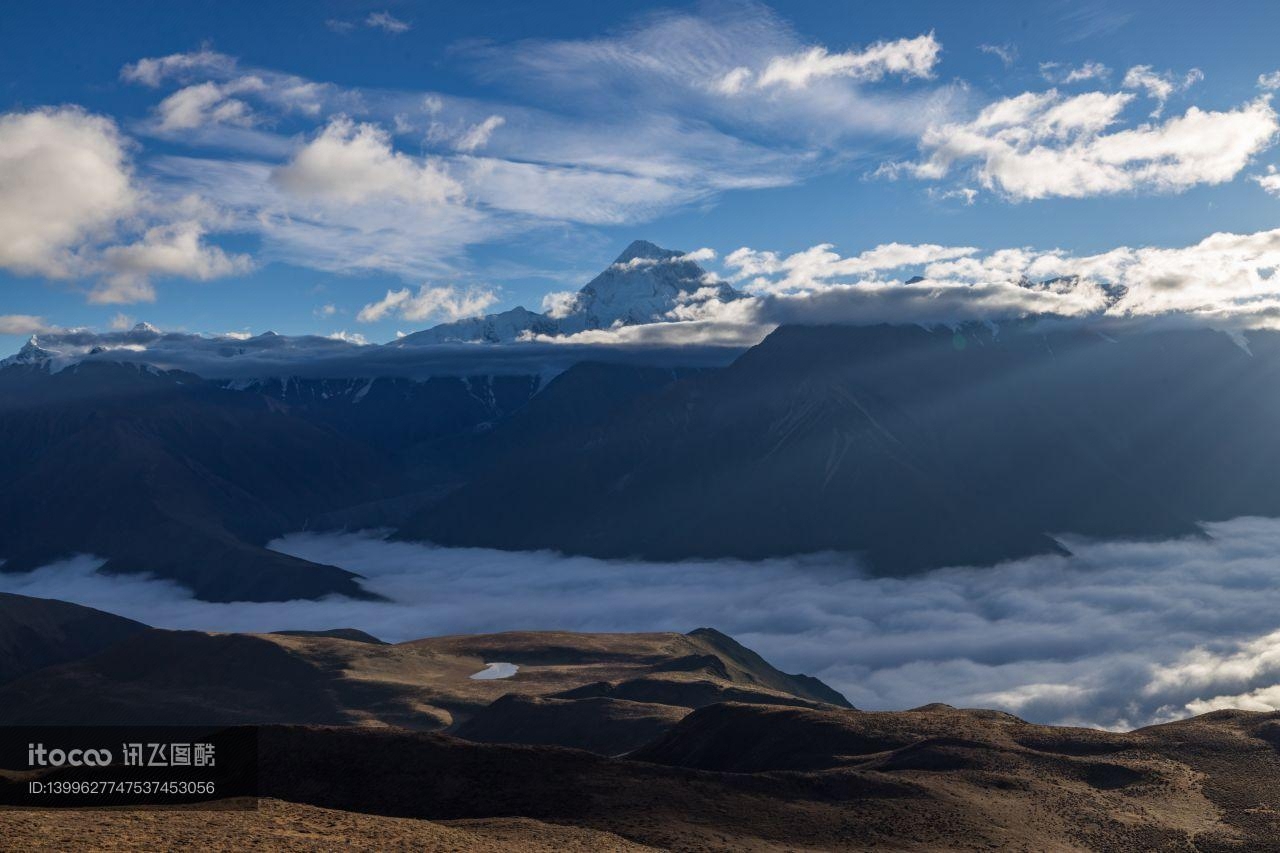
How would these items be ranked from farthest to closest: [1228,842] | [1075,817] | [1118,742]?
[1118,742], [1075,817], [1228,842]

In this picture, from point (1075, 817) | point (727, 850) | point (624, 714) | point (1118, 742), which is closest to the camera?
point (727, 850)

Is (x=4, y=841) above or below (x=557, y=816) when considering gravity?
above

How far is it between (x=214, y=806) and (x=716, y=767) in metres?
50.4

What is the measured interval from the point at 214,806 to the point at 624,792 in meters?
26.4

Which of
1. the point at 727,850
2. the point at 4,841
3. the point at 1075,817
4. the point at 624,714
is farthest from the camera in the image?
Answer: the point at 624,714

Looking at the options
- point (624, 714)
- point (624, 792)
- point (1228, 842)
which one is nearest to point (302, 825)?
point (624, 792)

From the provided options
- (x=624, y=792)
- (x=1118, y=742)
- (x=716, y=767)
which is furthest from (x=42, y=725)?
(x=1118, y=742)

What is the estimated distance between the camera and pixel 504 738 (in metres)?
164

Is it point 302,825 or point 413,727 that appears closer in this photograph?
point 302,825

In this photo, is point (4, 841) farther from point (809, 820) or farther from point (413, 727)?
point (413, 727)

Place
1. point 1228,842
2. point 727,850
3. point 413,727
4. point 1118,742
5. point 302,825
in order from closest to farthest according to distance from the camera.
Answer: point 302,825 < point 727,850 < point 1228,842 < point 1118,742 < point 413,727

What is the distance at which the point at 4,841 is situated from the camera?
51.1 meters

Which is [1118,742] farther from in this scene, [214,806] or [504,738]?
[504,738]

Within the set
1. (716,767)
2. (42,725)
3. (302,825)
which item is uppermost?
(302,825)
